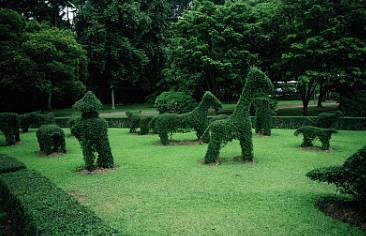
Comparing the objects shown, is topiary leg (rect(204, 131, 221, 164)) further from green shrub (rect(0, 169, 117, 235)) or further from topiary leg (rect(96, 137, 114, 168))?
green shrub (rect(0, 169, 117, 235))

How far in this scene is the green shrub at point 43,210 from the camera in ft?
16.5

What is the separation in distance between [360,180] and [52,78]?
964 inches

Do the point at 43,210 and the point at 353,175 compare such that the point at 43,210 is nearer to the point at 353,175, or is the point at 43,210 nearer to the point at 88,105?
the point at 88,105

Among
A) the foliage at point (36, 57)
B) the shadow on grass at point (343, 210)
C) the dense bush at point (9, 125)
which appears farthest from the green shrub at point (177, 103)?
the shadow on grass at point (343, 210)

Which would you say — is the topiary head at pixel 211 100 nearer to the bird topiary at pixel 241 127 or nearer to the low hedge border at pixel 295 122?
the bird topiary at pixel 241 127

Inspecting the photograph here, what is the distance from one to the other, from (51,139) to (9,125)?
3918mm

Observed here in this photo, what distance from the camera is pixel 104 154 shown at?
10.9 meters

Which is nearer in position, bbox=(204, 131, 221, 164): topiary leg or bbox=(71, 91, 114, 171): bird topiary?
bbox=(71, 91, 114, 171): bird topiary

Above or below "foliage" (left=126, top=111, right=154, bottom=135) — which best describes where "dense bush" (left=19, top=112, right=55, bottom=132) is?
above

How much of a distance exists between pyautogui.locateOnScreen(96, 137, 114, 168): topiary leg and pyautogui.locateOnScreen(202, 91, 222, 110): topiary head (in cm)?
517

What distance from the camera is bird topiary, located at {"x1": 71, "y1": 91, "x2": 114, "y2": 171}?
34.1ft

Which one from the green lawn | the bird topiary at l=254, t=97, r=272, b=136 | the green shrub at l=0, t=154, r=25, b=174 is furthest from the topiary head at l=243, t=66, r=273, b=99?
the green shrub at l=0, t=154, r=25, b=174

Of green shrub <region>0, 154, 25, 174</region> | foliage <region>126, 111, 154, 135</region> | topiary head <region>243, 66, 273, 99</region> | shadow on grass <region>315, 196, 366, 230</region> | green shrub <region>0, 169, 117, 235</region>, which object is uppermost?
topiary head <region>243, 66, 273, 99</region>

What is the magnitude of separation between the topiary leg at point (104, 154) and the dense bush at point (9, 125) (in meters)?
7.33
